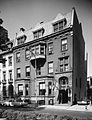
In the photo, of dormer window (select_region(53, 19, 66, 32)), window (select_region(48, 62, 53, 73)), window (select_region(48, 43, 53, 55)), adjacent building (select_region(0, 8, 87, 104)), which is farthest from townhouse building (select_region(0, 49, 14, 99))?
dormer window (select_region(53, 19, 66, 32))

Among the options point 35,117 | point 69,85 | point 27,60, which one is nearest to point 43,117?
point 35,117

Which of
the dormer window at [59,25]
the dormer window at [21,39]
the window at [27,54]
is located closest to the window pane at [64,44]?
the dormer window at [59,25]

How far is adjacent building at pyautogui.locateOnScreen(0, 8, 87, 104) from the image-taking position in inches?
806

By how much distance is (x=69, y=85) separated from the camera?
19.8 m

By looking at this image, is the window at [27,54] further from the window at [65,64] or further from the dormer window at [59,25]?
the window at [65,64]

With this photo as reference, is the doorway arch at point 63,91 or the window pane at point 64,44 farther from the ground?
the window pane at point 64,44

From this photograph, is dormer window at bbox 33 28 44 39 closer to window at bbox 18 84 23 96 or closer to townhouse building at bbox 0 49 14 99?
townhouse building at bbox 0 49 14 99

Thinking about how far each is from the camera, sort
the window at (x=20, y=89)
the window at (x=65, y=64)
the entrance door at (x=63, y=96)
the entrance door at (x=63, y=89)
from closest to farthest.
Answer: the entrance door at (x=63, y=89), the window at (x=65, y=64), the entrance door at (x=63, y=96), the window at (x=20, y=89)

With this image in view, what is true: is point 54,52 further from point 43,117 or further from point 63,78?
point 43,117

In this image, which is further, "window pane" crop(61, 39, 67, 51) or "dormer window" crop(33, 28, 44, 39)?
"dormer window" crop(33, 28, 44, 39)

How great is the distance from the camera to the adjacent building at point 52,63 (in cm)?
2047

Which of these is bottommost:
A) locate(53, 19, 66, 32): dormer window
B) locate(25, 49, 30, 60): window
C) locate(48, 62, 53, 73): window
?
locate(48, 62, 53, 73): window

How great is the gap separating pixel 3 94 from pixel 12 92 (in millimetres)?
2735

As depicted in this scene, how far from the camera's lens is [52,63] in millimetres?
22469
